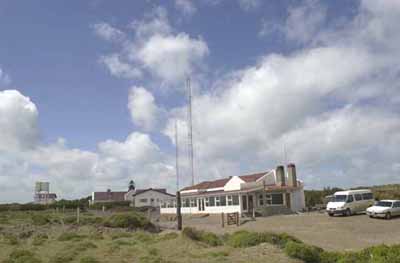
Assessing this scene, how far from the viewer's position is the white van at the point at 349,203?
108 ft

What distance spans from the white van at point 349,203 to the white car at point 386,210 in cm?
238

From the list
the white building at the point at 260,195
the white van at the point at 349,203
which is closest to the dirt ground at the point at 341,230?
the white van at the point at 349,203

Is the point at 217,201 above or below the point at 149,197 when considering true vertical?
below

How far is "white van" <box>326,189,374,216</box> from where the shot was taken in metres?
32.9

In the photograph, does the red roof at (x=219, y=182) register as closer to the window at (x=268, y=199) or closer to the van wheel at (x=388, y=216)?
the window at (x=268, y=199)

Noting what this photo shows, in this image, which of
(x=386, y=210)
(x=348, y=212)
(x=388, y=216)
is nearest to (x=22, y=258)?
(x=386, y=210)

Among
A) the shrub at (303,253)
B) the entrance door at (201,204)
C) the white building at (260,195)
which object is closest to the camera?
the shrub at (303,253)

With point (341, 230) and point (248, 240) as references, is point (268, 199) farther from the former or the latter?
point (248, 240)

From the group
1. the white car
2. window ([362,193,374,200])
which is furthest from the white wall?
the white car

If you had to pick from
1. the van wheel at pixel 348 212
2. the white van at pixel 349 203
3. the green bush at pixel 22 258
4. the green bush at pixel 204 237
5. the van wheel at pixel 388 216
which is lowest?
the green bush at pixel 22 258

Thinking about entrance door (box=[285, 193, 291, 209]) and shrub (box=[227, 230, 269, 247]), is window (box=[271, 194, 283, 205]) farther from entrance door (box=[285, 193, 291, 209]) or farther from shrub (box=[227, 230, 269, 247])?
shrub (box=[227, 230, 269, 247])

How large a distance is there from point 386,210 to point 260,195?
45.7ft

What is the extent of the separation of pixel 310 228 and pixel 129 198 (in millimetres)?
72234

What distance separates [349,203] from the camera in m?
33.4
